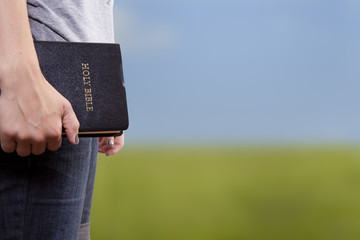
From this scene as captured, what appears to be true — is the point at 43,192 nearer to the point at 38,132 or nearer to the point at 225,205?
the point at 38,132

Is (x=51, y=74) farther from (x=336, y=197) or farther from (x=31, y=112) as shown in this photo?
(x=336, y=197)

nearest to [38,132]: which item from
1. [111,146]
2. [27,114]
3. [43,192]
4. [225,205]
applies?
[27,114]

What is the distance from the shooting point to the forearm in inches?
21.4

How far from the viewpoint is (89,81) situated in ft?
2.14

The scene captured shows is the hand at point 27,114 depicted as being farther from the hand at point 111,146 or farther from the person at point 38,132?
the hand at point 111,146

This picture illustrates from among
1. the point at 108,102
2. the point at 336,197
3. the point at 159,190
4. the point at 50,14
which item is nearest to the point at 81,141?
the point at 108,102

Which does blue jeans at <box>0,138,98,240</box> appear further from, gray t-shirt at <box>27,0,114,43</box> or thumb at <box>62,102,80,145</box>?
gray t-shirt at <box>27,0,114,43</box>

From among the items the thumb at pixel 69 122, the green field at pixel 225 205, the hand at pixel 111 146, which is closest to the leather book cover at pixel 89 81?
the thumb at pixel 69 122

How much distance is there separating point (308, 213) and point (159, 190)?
154 centimetres

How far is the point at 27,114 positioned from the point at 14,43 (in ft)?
0.32

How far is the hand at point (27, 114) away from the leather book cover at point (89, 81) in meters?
0.07

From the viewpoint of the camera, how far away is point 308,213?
14.2 feet

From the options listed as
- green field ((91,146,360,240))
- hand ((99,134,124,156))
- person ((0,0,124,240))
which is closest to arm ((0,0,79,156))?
person ((0,0,124,240))

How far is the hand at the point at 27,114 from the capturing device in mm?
529
